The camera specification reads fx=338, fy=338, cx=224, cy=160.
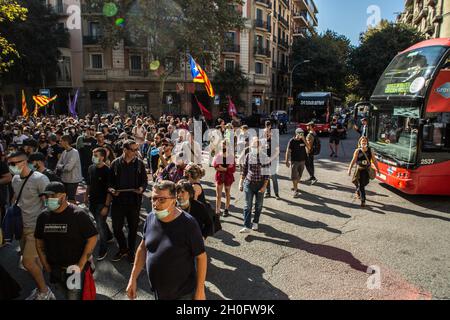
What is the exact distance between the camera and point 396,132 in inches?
339

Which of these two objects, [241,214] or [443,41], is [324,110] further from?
[241,214]

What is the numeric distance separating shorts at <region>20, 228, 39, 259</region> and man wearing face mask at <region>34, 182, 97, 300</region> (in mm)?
873

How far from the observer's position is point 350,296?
13.5 ft

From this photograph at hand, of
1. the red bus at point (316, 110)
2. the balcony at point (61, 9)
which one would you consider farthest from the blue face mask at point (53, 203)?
the balcony at point (61, 9)

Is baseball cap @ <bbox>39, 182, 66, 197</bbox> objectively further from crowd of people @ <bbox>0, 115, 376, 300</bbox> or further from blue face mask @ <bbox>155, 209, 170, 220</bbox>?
blue face mask @ <bbox>155, 209, 170, 220</bbox>

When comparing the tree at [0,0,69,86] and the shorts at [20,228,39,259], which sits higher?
the tree at [0,0,69,86]

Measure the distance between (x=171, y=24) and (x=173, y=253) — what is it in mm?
26515

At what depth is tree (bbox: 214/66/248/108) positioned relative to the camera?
3303cm

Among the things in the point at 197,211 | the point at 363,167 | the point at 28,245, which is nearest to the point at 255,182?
the point at 197,211

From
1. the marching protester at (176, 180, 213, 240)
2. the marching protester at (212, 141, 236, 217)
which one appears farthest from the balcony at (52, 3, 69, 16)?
the marching protester at (176, 180, 213, 240)

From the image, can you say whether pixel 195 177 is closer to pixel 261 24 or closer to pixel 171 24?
pixel 171 24

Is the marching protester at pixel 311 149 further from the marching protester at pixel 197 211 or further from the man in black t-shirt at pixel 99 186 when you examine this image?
the man in black t-shirt at pixel 99 186

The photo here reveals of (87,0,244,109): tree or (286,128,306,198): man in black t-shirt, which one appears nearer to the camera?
(286,128,306,198): man in black t-shirt
